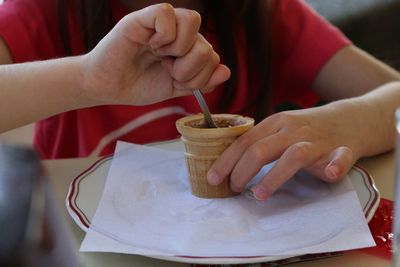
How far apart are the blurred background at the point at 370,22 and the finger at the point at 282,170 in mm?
981

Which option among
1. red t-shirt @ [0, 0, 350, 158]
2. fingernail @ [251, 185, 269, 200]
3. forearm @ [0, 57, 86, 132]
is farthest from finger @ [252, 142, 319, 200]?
red t-shirt @ [0, 0, 350, 158]

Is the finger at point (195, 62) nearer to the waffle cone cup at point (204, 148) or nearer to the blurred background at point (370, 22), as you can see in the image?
the waffle cone cup at point (204, 148)

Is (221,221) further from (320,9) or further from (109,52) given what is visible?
(320,9)

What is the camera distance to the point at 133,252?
509 millimetres

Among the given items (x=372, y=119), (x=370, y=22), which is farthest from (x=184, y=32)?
(x=370, y=22)

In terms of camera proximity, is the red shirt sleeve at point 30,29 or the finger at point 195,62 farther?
the red shirt sleeve at point 30,29

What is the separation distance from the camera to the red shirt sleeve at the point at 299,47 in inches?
39.6

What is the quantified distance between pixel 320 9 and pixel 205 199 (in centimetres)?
106

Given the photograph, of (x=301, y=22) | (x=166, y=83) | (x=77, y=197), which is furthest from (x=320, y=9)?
(x=77, y=197)

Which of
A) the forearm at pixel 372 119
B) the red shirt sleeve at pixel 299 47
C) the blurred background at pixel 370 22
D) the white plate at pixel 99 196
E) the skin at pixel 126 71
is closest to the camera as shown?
the white plate at pixel 99 196

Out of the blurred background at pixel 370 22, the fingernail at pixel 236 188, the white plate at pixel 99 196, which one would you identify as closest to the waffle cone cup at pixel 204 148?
the fingernail at pixel 236 188

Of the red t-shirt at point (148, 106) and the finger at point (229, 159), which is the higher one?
the finger at point (229, 159)

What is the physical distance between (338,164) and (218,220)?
141 mm

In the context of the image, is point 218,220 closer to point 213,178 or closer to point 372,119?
point 213,178
